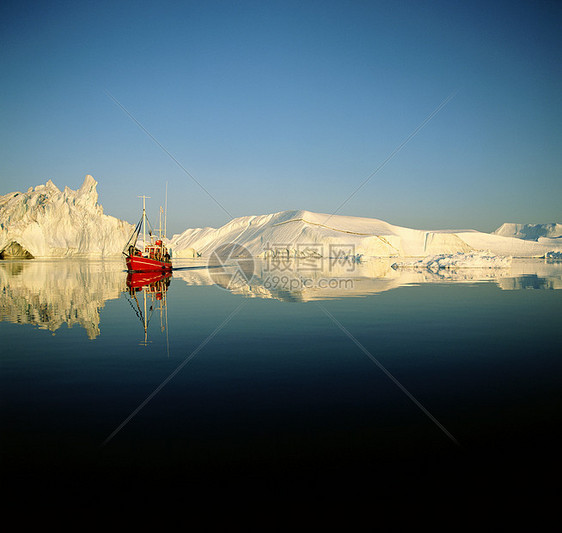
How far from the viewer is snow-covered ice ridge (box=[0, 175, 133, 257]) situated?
4198 inches

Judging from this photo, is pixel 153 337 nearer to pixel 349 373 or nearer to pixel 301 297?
pixel 349 373

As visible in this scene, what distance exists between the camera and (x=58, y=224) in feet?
368

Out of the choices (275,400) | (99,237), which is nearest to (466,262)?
(275,400)

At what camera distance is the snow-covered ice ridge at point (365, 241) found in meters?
114

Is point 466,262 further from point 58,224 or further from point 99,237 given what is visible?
point 58,224

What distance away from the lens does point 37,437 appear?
479cm

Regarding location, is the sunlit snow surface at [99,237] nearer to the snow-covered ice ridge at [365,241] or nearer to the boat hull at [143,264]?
the snow-covered ice ridge at [365,241]

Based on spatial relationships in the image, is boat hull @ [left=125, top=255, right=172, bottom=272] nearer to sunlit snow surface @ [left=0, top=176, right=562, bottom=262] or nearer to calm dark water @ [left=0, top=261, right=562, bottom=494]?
calm dark water @ [left=0, top=261, right=562, bottom=494]

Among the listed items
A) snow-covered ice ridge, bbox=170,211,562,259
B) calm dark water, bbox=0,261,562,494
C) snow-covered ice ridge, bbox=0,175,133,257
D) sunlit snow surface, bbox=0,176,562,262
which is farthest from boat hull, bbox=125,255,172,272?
snow-covered ice ridge, bbox=0,175,133,257

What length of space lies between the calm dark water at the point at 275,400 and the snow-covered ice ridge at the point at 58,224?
11130 centimetres

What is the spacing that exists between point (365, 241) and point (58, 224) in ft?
271

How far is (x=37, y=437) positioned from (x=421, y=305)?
15352 millimetres

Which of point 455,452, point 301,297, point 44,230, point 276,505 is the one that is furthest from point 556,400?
point 44,230

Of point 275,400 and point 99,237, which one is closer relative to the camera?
point 275,400
